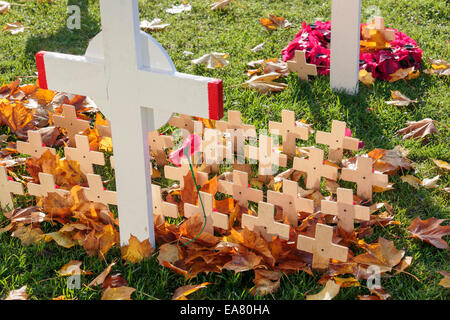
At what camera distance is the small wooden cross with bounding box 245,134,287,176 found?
10.4 ft

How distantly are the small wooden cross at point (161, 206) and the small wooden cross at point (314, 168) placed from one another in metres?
0.68

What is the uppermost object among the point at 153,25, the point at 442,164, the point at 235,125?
the point at 153,25

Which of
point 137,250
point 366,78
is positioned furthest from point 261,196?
point 366,78

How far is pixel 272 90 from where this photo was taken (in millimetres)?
4180

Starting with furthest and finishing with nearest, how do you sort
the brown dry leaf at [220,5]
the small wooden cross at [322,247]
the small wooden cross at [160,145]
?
1. the brown dry leaf at [220,5]
2. the small wooden cross at [160,145]
3. the small wooden cross at [322,247]

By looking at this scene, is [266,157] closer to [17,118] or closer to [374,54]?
[17,118]

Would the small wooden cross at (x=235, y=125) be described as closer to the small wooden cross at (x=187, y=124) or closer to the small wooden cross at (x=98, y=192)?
the small wooden cross at (x=187, y=124)

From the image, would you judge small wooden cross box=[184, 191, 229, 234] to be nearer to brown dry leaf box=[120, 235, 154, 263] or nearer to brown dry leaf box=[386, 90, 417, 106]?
brown dry leaf box=[120, 235, 154, 263]

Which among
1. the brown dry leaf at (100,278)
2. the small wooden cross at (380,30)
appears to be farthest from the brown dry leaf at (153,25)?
the brown dry leaf at (100,278)

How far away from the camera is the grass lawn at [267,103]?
8.25 feet

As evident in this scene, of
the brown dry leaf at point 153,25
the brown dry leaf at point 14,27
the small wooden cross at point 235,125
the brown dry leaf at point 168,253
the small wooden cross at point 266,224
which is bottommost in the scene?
the brown dry leaf at point 168,253

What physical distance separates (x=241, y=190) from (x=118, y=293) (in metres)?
0.73

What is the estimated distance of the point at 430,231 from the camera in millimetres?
2752

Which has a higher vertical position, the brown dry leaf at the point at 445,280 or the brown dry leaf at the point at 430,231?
the brown dry leaf at the point at 430,231
